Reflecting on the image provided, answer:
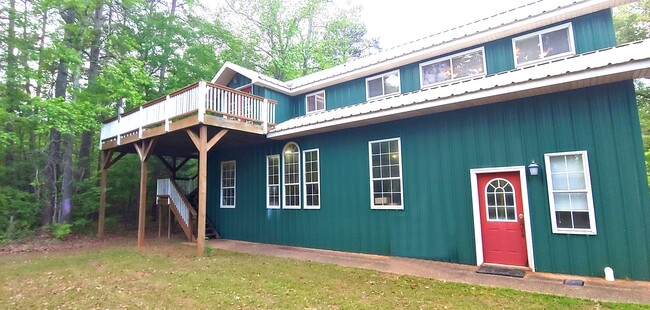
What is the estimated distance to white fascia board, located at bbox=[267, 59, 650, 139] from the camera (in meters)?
5.05

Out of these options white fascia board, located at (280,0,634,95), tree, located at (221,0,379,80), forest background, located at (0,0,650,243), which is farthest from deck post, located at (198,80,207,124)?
tree, located at (221,0,379,80)

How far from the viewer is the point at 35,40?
39.4ft

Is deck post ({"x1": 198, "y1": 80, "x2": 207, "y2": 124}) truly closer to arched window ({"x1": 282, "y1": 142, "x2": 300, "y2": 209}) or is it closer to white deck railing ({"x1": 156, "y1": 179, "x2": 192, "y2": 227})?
arched window ({"x1": 282, "y1": 142, "x2": 300, "y2": 209})

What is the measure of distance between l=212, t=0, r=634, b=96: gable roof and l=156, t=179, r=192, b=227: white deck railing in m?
4.83

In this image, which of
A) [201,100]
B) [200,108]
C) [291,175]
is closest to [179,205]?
[291,175]

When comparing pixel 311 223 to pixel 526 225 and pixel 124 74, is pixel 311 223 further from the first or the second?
pixel 124 74

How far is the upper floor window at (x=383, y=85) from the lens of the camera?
9.50 meters

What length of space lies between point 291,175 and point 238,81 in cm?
480

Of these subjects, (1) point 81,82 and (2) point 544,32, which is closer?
(2) point 544,32

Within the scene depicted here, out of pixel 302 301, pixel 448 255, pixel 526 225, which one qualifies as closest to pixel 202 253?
pixel 302 301

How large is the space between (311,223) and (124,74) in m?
9.53

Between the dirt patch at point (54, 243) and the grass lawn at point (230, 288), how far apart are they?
2191 mm

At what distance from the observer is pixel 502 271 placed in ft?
19.3

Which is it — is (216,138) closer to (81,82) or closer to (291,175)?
(291,175)
